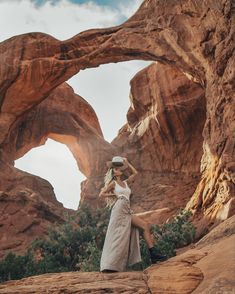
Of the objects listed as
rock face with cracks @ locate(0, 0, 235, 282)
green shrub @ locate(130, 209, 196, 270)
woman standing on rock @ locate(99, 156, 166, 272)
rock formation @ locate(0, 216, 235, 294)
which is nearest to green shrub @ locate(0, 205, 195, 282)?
green shrub @ locate(130, 209, 196, 270)

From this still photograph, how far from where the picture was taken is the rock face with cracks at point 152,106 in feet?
48.1

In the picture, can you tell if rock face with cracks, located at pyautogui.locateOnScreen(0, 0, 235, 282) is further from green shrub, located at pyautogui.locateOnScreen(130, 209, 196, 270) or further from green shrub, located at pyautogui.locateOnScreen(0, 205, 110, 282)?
green shrub, located at pyautogui.locateOnScreen(0, 205, 110, 282)

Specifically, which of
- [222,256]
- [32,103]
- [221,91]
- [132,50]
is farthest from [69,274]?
[32,103]

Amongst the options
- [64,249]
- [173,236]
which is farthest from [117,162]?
[64,249]

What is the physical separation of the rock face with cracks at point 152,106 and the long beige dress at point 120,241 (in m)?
5.43

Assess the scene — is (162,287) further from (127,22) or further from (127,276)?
(127,22)

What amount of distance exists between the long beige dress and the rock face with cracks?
17.8 ft

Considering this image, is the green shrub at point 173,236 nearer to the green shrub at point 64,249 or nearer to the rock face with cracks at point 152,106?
the rock face with cracks at point 152,106

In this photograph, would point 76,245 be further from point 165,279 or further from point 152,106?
Answer: point 152,106

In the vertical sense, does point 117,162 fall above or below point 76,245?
above

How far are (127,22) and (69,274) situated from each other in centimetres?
1436

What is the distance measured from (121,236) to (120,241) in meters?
0.08

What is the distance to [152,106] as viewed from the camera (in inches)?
1033

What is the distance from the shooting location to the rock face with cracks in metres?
14.7
